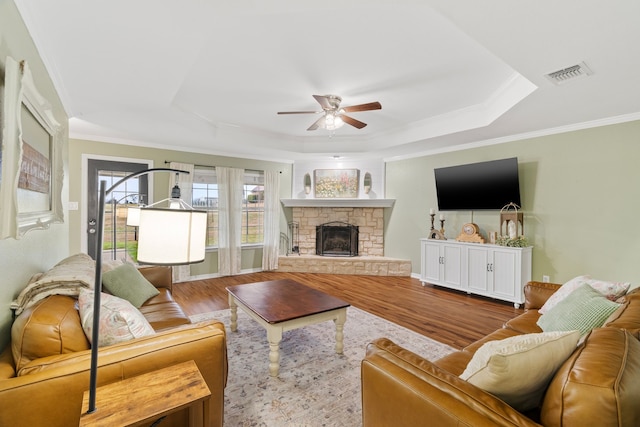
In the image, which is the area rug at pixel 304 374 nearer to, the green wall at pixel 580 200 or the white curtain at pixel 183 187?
the white curtain at pixel 183 187

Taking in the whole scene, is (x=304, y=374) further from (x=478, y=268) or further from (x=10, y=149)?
(x=478, y=268)

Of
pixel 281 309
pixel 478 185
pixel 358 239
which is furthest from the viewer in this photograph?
pixel 358 239

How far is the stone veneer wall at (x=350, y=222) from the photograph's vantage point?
6.32 m

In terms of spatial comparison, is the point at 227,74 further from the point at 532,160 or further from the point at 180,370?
the point at 532,160

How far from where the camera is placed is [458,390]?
41.8 inches

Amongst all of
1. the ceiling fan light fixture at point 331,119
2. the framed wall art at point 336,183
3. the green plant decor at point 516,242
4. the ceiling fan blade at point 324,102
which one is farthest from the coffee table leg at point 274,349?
the framed wall art at point 336,183

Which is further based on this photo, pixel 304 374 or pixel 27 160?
pixel 304 374

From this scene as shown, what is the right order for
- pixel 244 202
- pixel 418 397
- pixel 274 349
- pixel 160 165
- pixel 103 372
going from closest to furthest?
pixel 418 397 → pixel 103 372 → pixel 274 349 → pixel 160 165 → pixel 244 202

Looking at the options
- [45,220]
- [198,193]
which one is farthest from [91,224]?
[45,220]

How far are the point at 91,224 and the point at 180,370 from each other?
14.1 feet

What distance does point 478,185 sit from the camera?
4.59m

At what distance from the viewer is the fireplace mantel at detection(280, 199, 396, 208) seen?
6.15 metres

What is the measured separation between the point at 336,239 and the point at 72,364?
18.0 ft

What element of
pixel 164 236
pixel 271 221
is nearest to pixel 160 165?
pixel 271 221
